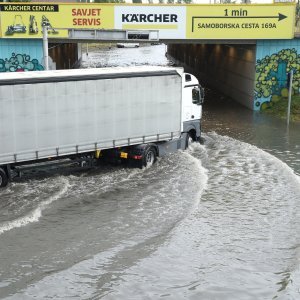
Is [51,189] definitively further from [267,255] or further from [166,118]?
[267,255]

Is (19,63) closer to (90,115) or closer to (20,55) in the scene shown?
(20,55)

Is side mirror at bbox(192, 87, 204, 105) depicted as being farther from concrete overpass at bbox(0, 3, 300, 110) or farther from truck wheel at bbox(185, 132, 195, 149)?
concrete overpass at bbox(0, 3, 300, 110)

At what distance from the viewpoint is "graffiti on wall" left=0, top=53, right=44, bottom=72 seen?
30656 mm

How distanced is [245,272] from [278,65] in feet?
78.1

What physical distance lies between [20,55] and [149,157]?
14.8 meters

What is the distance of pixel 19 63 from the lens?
3084cm

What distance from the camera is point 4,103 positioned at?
15.4 metres

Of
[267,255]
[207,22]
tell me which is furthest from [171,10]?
[267,255]

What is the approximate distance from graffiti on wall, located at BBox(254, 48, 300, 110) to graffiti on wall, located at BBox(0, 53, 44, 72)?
13827 millimetres

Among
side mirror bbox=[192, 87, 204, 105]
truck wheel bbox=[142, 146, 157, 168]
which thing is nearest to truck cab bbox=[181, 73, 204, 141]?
side mirror bbox=[192, 87, 204, 105]

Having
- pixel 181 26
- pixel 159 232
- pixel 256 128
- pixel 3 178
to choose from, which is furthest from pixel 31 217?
pixel 181 26

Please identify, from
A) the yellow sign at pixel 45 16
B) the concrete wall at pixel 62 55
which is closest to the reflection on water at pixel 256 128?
the yellow sign at pixel 45 16

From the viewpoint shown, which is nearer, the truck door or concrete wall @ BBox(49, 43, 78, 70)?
the truck door

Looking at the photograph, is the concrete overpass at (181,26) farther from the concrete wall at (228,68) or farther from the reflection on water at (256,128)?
the reflection on water at (256,128)
